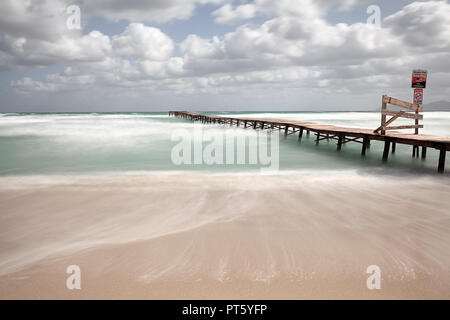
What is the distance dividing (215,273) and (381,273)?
1630mm

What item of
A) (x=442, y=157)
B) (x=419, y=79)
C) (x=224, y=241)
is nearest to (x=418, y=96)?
(x=419, y=79)

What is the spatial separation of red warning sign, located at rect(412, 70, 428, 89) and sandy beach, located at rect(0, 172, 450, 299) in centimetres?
447

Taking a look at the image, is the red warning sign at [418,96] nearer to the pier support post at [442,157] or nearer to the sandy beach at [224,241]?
the pier support post at [442,157]

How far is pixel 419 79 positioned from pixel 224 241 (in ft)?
29.2

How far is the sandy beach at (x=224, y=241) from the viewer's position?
240 centimetres

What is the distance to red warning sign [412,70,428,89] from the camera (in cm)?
838

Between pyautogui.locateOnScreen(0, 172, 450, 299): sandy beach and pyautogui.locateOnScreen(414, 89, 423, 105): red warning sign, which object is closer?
pyautogui.locateOnScreen(0, 172, 450, 299): sandy beach

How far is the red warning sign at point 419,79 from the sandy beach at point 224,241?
4474 mm

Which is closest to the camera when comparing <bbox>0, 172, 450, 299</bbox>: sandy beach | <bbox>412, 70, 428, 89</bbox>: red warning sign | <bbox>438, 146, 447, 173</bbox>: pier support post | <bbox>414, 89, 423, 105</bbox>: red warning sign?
<bbox>0, 172, 450, 299</bbox>: sandy beach

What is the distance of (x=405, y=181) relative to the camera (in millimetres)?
6383

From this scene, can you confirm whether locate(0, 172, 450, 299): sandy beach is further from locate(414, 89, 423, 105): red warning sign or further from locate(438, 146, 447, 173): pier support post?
locate(414, 89, 423, 105): red warning sign

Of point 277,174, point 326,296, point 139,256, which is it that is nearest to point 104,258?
point 139,256

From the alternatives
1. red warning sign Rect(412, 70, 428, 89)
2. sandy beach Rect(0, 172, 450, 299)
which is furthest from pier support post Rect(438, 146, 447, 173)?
red warning sign Rect(412, 70, 428, 89)

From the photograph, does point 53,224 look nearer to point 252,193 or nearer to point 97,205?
point 97,205
